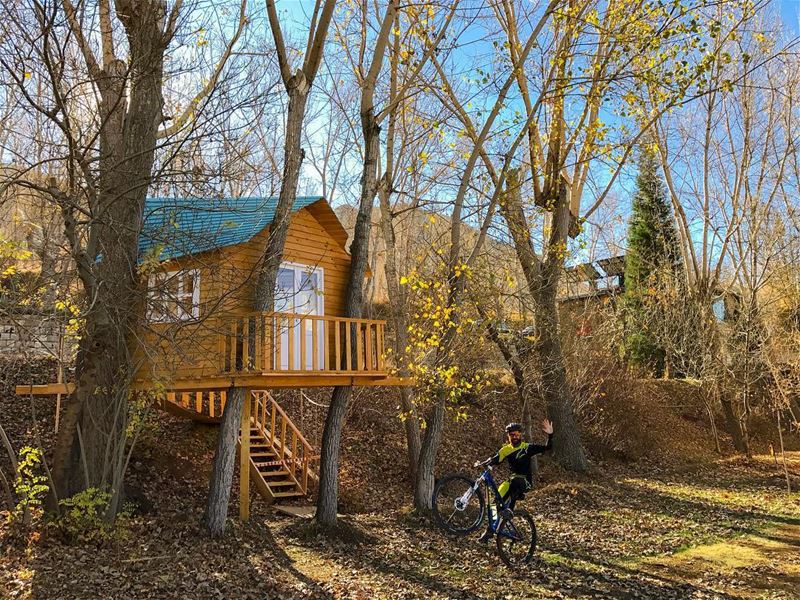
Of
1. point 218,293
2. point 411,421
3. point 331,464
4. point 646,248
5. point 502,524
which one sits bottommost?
point 502,524

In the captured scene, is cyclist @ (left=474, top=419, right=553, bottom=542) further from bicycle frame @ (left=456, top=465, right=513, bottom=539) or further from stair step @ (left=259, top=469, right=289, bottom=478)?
stair step @ (left=259, top=469, right=289, bottom=478)

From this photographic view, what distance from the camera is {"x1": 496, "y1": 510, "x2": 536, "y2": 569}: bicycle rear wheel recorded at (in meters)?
8.52

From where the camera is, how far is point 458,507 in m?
9.00

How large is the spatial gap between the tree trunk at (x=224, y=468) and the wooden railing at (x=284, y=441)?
12.6 ft

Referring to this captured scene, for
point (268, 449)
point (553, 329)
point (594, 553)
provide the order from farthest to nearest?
1. point (553, 329)
2. point (268, 449)
3. point (594, 553)

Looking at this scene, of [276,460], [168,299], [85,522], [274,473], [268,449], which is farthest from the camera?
[268,449]

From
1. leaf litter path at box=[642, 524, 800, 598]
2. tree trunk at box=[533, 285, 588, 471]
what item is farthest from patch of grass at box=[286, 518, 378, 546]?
tree trunk at box=[533, 285, 588, 471]

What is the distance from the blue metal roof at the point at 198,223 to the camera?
8.04 metres

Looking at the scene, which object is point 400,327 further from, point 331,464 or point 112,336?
point 112,336

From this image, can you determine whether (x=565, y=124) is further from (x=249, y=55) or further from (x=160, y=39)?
(x=160, y=39)

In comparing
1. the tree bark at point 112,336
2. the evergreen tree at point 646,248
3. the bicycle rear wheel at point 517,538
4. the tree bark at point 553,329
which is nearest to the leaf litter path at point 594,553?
the bicycle rear wheel at point 517,538

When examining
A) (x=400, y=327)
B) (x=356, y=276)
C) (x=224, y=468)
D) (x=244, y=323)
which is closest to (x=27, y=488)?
(x=224, y=468)

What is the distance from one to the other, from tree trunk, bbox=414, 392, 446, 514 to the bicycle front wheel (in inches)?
17.9

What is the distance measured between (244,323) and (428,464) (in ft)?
14.7
